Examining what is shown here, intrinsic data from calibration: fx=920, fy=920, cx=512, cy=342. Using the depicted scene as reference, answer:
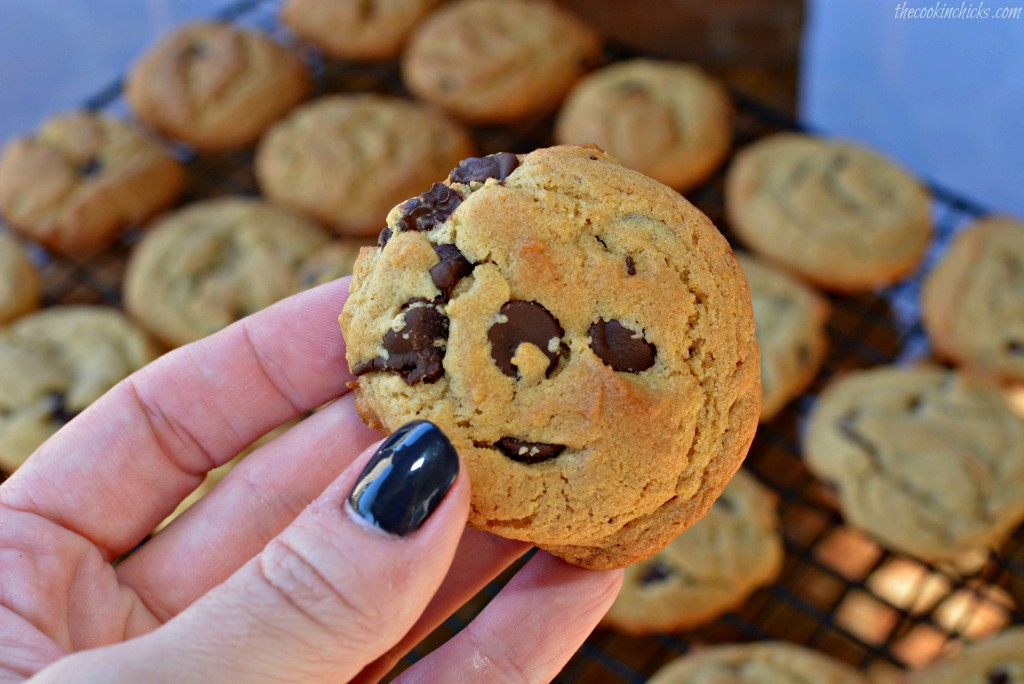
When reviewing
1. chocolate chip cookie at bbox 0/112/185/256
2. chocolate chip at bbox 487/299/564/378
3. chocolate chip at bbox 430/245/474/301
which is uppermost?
chocolate chip at bbox 430/245/474/301

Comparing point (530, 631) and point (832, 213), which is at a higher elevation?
point (530, 631)

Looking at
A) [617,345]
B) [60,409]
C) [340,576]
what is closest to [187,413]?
[340,576]

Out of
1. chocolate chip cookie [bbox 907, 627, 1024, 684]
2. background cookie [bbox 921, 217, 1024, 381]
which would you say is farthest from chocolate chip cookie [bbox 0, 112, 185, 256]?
chocolate chip cookie [bbox 907, 627, 1024, 684]

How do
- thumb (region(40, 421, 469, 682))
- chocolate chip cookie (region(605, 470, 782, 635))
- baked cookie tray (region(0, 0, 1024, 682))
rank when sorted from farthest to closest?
baked cookie tray (region(0, 0, 1024, 682)) → chocolate chip cookie (region(605, 470, 782, 635)) → thumb (region(40, 421, 469, 682))

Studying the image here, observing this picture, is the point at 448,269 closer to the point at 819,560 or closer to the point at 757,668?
the point at 757,668

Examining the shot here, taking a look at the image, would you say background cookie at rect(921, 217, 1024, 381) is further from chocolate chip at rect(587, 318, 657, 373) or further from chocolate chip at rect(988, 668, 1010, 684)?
chocolate chip at rect(587, 318, 657, 373)

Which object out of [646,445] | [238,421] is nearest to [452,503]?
[646,445]

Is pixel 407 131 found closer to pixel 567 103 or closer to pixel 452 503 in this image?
pixel 567 103
